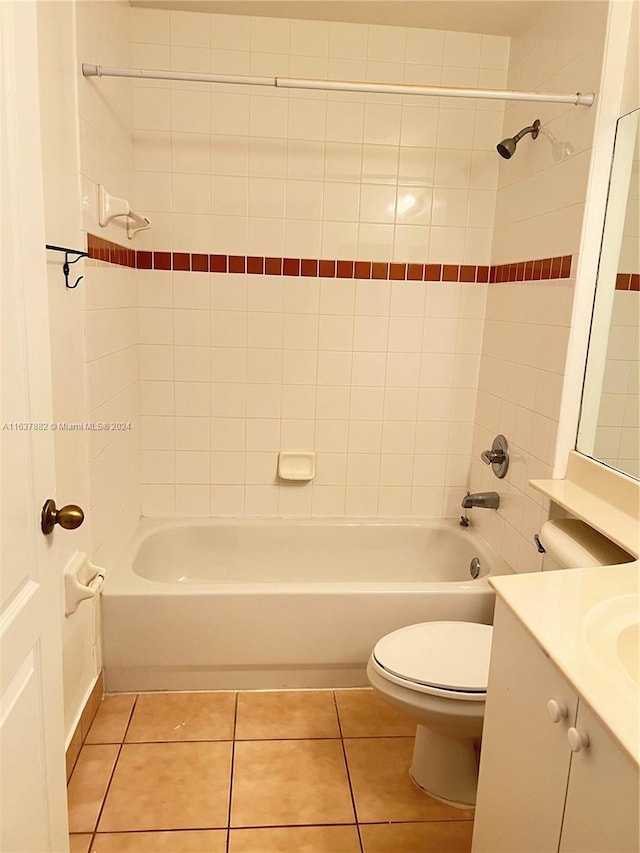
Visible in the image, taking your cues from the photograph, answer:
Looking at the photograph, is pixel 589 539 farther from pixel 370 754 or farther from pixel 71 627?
pixel 71 627

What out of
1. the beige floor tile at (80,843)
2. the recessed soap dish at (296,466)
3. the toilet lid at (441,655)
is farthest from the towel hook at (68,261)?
the beige floor tile at (80,843)

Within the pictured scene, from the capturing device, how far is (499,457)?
8.14 ft

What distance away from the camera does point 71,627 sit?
1.86m

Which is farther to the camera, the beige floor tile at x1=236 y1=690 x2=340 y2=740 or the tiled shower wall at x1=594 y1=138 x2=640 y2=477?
the beige floor tile at x1=236 y1=690 x2=340 y2=740

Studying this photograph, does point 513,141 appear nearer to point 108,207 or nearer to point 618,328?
point 618,328

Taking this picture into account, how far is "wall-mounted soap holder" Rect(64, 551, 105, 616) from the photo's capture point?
1754 millimetres

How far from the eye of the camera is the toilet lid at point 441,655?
169 centimetres

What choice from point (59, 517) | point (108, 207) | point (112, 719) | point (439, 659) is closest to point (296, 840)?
point (439, 659)

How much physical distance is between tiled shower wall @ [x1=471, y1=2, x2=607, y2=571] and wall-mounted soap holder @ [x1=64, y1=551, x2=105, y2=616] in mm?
1487

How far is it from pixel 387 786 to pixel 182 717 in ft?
2.43

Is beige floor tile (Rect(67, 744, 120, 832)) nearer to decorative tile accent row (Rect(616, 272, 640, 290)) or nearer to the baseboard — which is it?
the baseboard

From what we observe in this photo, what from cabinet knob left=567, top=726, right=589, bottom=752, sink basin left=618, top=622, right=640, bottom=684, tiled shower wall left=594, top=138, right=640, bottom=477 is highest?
tiled shower wall left=594, top=138, right=640, bottom=477

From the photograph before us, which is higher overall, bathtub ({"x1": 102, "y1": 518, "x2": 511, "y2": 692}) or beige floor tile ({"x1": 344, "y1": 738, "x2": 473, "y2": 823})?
bathtub ({"x1": 102, "y1": 518, "x2": 511, "y2": 692})

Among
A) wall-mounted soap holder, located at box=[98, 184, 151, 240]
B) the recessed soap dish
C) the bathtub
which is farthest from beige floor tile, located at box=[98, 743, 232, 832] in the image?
wall-mounted soap holder, located at box=[98, 184, 151, 240]
